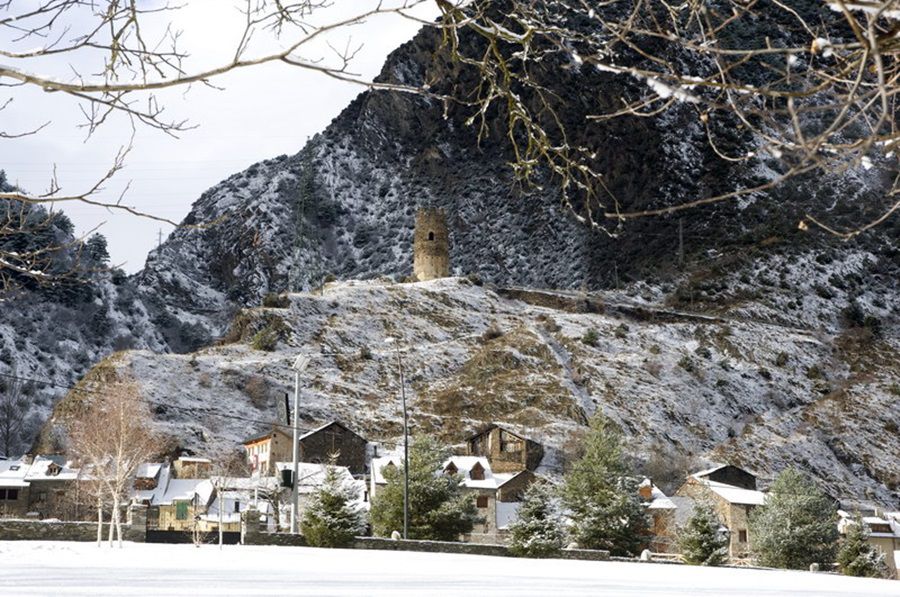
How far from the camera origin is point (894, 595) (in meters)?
12.4

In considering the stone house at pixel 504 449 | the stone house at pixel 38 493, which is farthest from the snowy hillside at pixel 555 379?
the stone house at pixel 38 493

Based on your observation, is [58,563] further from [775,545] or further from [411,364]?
[411,364]

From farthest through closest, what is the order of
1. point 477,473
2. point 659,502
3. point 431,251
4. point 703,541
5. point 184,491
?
point 431,251 → point 184,491 → point 477,473 → point 659,502 → point 703,541

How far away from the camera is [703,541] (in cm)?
3378

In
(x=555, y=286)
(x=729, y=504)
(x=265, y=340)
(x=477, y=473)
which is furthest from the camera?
(x=555, y=286)

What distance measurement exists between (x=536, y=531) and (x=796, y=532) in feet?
47.3

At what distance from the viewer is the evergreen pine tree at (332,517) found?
82.2 ft

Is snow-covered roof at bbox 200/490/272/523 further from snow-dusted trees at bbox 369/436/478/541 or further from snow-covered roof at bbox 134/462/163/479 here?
snow-dusted trees at bbox 369/436/478/541

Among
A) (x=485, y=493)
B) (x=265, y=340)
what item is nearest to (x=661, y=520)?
(x=485, y=493)

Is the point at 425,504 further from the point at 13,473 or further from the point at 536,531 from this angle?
the point at 13,473

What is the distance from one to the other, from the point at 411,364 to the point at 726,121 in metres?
62.2

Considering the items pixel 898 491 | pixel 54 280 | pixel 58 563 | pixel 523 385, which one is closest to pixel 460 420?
pixel 523 385

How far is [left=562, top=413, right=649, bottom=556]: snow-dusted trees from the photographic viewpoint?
37938 mm

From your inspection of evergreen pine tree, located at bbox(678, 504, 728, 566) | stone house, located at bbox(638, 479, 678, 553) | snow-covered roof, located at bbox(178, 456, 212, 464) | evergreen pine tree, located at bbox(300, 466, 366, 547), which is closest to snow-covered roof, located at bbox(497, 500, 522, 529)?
stone house, located at bbox(638, 479, 678, 553)
